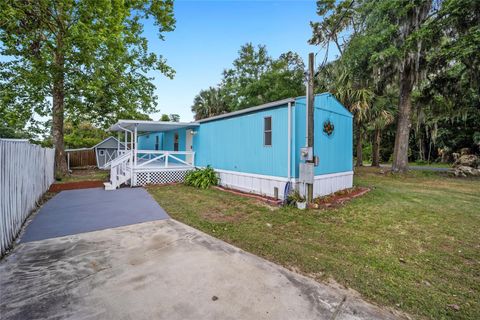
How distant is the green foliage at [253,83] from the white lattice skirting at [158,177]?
12185 millimetres

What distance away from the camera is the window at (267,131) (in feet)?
23.5

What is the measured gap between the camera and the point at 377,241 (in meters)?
3.92

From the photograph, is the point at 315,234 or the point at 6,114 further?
the point at 6,114

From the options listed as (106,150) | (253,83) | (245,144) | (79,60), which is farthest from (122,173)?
(253,83)

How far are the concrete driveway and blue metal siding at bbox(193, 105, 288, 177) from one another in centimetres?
392

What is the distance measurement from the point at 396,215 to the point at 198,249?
502 cm

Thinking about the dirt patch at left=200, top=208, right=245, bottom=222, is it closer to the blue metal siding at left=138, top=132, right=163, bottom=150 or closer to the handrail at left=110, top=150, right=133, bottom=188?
the handrail at left=110, top=150, right=133, bottom=188

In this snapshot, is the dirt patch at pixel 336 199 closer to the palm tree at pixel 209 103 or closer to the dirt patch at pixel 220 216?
the dirt patch at pixel 220 216

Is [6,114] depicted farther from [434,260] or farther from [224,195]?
[434,260]

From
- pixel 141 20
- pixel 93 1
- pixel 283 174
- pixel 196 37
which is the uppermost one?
pixel 141 20

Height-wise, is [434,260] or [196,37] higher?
[196,37]

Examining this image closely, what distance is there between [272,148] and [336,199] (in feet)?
8.61

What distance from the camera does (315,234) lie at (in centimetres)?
423

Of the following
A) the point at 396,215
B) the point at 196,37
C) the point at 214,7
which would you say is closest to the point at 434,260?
the point at 396,215
